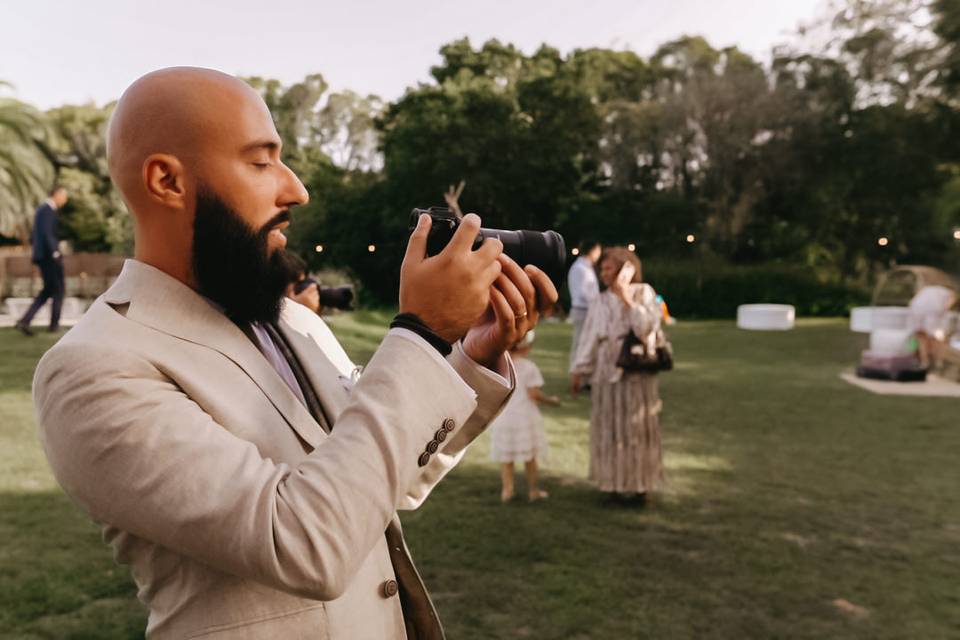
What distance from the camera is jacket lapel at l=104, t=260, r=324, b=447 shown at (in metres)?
1.26

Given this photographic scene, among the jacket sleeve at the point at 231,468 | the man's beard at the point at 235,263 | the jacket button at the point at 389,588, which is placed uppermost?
the man's beard at the point at 235,263

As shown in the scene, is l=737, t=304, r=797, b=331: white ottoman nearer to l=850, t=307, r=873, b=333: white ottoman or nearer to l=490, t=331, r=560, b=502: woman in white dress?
l=850, t=307, r=873, b=333: white ottoman

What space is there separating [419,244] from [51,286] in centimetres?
1314

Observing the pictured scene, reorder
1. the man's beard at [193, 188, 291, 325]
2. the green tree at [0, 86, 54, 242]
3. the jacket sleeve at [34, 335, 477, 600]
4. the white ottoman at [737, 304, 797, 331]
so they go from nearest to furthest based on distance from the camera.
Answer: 1. the jacket sleeve at [34, 335, 477, 600]
2. the man's beard at [193, 188, 291, 325]
3. the white ottoman at [737, 304, 797, 331]
4. the green tree at [0, 86, 54, 242]

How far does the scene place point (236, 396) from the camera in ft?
4.09

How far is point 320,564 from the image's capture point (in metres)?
1.07

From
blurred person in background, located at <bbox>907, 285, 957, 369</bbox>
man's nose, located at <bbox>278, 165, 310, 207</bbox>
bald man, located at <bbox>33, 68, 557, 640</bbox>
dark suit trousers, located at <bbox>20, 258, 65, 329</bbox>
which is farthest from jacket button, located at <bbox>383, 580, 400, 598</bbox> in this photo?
blurred person in background, located at <bbox>907, 285, 957, 369</bbox>

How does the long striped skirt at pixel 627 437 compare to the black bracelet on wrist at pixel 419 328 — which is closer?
the black bracelet on wrist at pixel 419 328

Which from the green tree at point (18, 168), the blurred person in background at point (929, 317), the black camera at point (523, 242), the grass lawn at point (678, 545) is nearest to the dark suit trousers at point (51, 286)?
the grass lawn at point (678, 545)

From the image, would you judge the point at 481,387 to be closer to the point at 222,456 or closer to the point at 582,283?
the point at 222,456

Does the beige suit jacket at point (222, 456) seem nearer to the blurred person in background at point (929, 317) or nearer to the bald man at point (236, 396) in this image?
the bald man at point (236, 396)

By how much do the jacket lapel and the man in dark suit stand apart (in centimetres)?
1189

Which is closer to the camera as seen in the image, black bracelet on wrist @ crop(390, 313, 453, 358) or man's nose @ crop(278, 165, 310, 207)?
black bracelet on wrist @ crop(390, 313, 453, 358)

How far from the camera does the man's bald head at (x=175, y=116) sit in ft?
4.06
